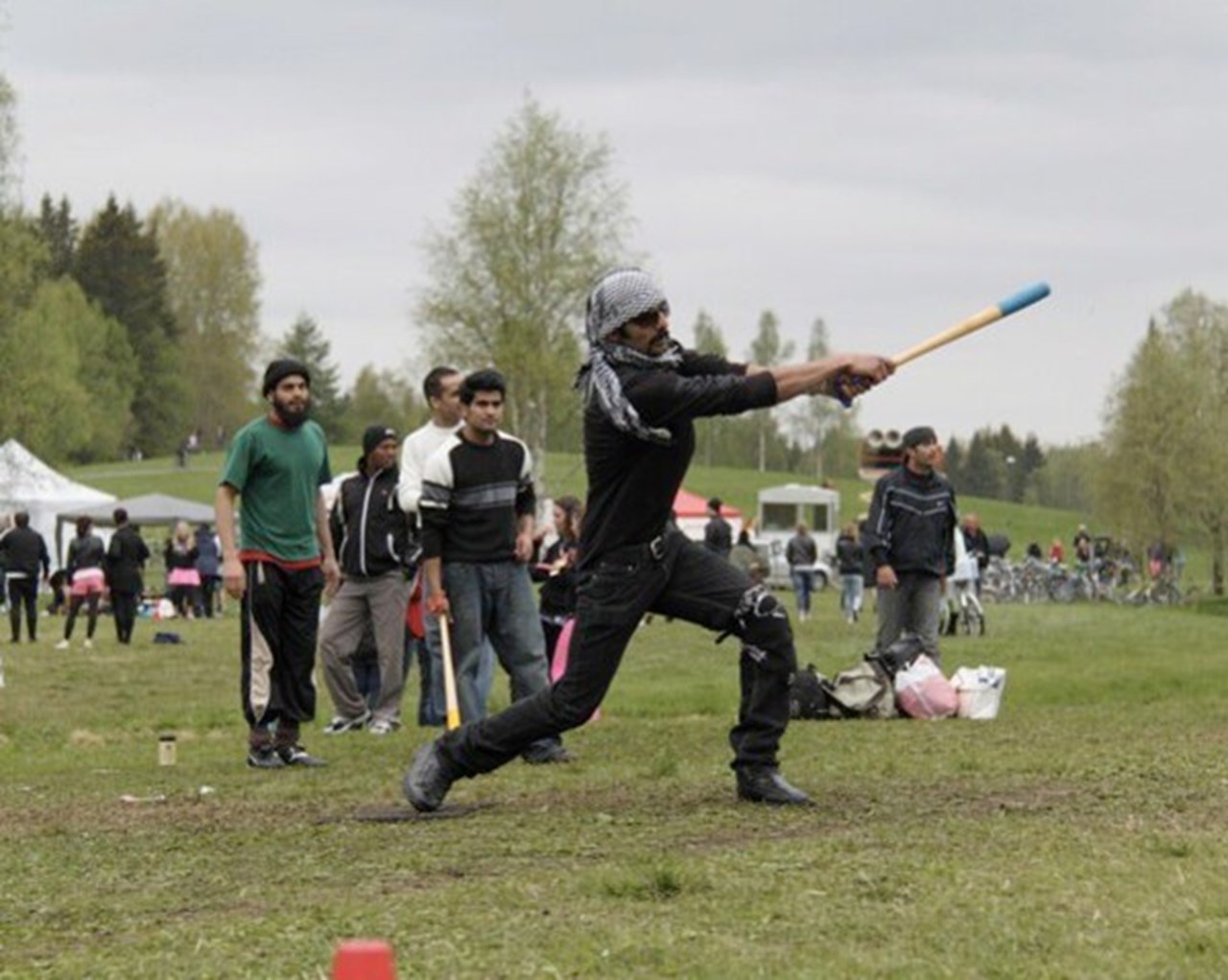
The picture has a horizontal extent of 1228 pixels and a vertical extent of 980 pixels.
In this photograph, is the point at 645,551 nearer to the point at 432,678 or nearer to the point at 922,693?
the point at 432,678

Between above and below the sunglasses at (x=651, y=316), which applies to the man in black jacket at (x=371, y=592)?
below

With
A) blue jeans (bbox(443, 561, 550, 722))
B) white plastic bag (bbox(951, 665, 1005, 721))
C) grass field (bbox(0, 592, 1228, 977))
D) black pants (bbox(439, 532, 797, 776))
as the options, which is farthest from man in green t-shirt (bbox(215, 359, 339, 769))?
white plastic bag (bbox(951, 665, 1005, 721))

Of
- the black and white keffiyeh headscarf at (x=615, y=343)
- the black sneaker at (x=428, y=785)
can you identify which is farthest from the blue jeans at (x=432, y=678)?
the black and white keffiyeh headscarf at (x=615, y=343)

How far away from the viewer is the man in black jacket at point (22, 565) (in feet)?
109

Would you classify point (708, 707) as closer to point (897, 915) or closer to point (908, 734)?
point (908, 734)

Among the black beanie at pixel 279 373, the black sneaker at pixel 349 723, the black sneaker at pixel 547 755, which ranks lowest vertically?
the black sneaker at pixel 349 723

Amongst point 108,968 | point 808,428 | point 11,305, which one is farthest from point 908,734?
point 808,428

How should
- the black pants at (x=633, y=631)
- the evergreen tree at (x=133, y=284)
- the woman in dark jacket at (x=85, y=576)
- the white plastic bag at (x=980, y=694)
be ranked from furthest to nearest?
the evergreen tree at (x=133, y=284), the woman in dark jacket at (x=85, y=576), the white plastic bag at (x=980, y=694), the black pants at (x=633, y=631)

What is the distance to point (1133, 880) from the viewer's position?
6914 mm

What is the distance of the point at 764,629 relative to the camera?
9164 mm

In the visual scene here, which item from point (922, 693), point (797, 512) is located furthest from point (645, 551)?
point (797, 512)

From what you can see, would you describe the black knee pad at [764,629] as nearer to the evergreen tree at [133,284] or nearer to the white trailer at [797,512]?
the white trailer at [797,512]

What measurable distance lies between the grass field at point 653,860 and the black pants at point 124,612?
19.6 m

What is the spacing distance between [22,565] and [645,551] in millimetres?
26519
